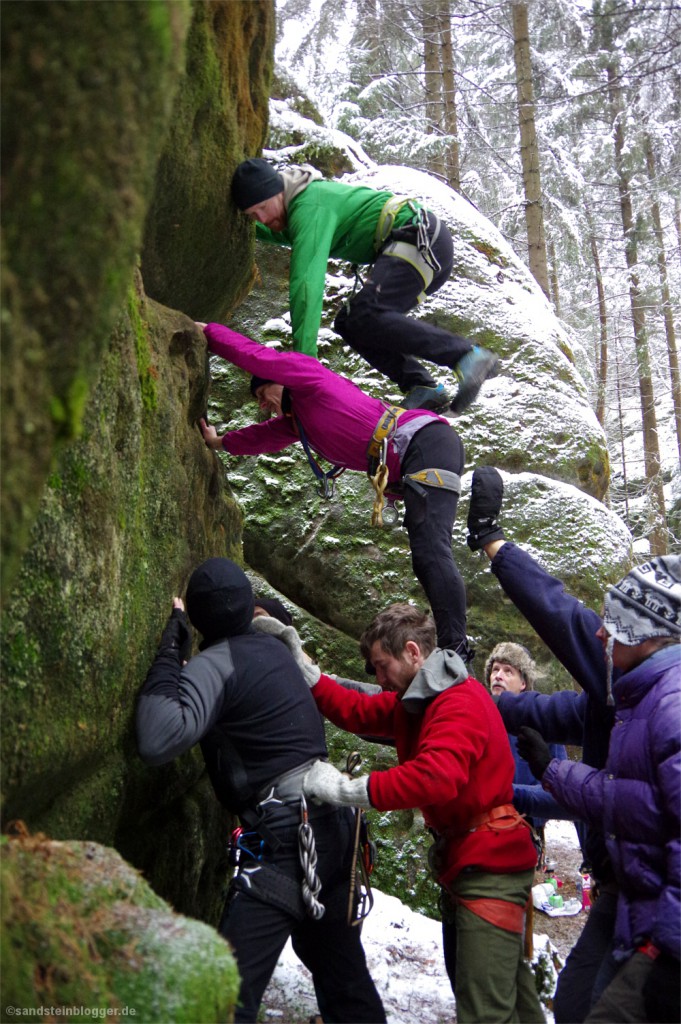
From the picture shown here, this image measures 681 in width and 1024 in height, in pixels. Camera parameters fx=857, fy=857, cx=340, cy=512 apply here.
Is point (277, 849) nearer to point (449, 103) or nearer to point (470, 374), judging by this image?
point (470, 374)

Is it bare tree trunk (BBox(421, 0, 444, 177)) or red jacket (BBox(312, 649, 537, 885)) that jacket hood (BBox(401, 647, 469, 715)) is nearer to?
red jacket (BBox(312, 649, 537, 885))

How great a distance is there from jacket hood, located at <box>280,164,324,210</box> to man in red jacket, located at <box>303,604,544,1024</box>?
8.91ft

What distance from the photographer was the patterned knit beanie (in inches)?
134

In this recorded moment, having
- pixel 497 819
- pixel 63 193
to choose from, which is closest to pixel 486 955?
pixel 497 819

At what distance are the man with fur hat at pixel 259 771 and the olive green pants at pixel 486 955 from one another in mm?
453

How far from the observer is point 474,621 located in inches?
327

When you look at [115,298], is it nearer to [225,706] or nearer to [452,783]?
[225,706]

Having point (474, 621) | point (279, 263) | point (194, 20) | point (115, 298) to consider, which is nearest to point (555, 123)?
point (279, 263)

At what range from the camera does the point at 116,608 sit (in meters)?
3.61

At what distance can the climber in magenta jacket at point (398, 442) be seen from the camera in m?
4.82

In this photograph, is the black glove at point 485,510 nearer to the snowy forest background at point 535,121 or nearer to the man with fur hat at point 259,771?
the man with fur hat at point 259,771

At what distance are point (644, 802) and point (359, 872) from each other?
146 centimetres

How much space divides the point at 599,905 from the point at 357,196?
162 inches

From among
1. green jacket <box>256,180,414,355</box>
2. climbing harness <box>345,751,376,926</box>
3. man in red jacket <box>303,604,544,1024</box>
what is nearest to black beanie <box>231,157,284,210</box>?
green jacket <box>256,180,414,355</box>
